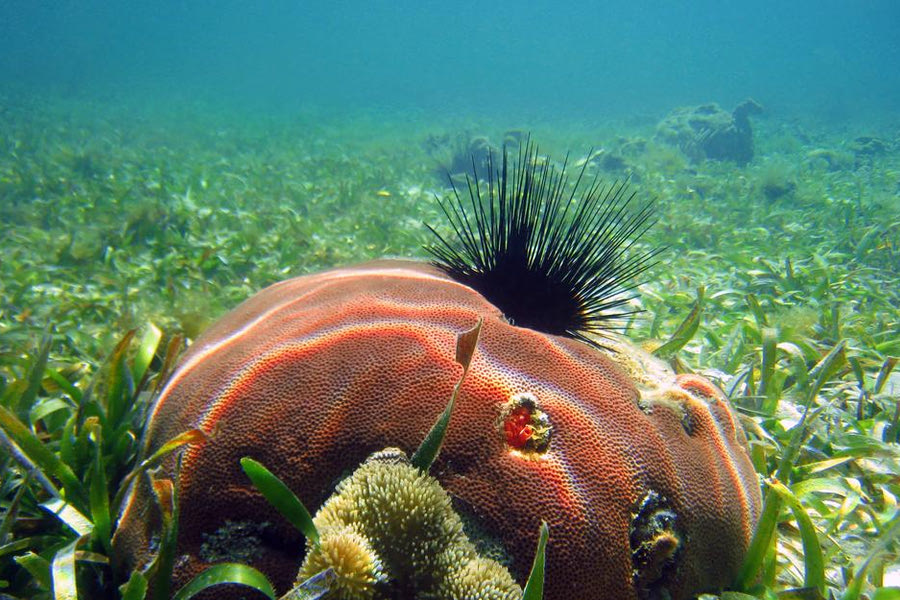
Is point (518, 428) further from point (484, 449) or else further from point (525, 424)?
point (484, 449)

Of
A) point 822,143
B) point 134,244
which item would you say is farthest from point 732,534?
point 822,143

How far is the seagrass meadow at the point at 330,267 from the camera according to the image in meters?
1.62

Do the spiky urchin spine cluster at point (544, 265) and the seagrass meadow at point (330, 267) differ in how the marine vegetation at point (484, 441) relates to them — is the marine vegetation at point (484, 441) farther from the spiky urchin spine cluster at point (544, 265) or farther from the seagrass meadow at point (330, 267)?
the spiky urchin spine cluster at point (544, 265)

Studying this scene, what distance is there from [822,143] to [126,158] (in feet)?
72.1

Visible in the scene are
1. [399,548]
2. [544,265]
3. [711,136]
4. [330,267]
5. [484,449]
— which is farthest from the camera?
[711,136]

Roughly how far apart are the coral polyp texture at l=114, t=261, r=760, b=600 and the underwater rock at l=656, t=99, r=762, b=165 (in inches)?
624

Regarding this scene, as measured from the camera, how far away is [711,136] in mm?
15430

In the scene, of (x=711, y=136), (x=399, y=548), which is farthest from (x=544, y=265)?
(x=711, y=136)

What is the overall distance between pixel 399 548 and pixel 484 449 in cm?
38

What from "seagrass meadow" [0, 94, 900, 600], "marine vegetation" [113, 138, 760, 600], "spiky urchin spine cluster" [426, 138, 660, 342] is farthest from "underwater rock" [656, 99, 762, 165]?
"marine vegetation" [113, 138, 760, 600]

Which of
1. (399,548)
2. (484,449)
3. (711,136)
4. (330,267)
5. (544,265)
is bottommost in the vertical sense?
(330,267)

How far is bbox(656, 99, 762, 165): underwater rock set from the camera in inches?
603

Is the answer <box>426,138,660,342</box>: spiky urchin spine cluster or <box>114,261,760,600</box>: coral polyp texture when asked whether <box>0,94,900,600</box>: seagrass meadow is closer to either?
<box>114,261,760,600</box>: coral polyp texture

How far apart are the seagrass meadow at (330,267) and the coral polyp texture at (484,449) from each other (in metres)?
0.06
